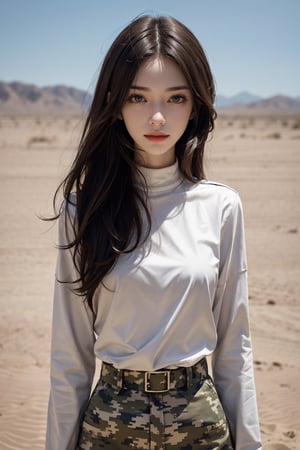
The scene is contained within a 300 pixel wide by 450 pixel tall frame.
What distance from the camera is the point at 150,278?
5.81 ft

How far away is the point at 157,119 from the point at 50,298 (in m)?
5.30

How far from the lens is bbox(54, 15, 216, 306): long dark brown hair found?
6.00ft

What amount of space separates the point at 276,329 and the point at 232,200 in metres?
4.23

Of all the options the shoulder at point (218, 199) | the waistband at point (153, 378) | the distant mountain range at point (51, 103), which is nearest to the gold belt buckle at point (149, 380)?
the waistband at point (153, 378)

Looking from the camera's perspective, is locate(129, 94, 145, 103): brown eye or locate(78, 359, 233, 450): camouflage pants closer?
locate(78, 359, 233, 450): camouflage pants

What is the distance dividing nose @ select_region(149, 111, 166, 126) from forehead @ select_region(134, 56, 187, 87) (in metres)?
0.09

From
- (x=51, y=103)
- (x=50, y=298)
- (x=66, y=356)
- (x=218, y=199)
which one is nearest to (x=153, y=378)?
(x=66, y=356)

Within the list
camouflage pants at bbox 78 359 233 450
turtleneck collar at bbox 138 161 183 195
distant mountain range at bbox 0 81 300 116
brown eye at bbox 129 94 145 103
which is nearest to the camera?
camouflage pants at bbox 78 359 233 450

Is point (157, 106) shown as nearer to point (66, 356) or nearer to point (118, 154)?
point (118, 154)

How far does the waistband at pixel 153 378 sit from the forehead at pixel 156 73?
870 mm

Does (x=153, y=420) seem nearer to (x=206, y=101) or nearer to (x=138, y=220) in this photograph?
(x=138, y=220)

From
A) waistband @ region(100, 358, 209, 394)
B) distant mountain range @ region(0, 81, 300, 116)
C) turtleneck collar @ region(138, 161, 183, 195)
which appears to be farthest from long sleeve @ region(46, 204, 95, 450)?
distant mountain range @ region(0, 81, 300, 116)

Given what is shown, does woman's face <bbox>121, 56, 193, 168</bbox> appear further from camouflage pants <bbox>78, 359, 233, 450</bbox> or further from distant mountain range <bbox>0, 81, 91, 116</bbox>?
distant mountain range <bbox>0, 81, 91, 116</bbox>

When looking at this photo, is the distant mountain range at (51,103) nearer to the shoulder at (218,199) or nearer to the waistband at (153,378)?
the shoulder at (218,199)
